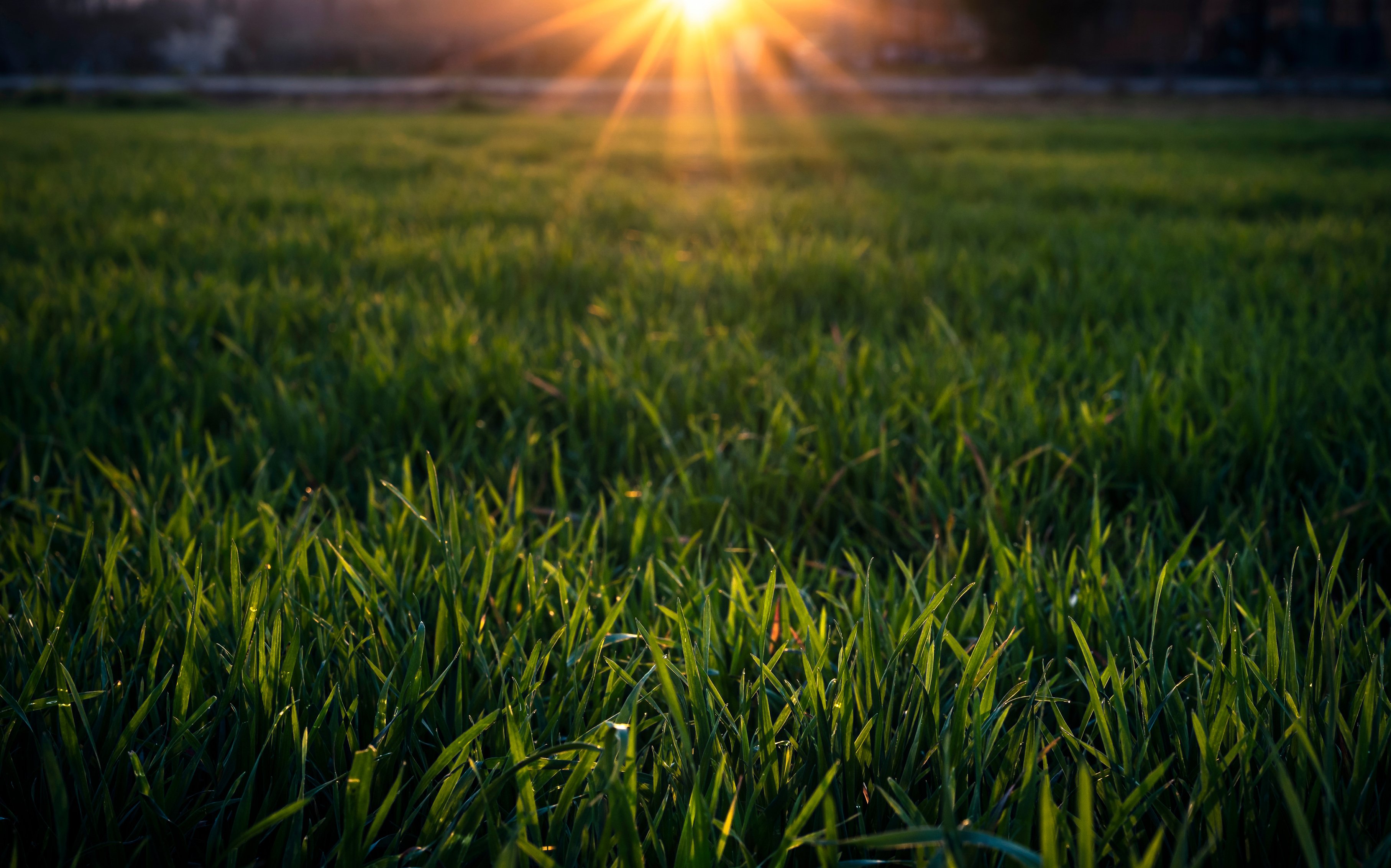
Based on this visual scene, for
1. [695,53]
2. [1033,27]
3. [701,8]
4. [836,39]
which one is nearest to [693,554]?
[1033,27]

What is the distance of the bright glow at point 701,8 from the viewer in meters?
38.7

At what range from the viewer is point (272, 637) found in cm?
69

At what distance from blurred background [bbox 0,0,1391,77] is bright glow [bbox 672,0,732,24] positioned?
3397 millimetres

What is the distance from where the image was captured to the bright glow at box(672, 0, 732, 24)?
127 feet

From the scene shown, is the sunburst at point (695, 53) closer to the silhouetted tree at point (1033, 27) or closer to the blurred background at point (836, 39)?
the blurred background at point (836, 39)

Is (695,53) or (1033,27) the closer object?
(1033,27)

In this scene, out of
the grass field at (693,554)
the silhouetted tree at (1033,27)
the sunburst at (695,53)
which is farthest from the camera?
the silhouetted tree at (1033,27)

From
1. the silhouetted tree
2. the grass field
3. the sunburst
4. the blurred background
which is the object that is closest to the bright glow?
the sunburst

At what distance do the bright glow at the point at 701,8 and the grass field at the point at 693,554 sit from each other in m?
40.8

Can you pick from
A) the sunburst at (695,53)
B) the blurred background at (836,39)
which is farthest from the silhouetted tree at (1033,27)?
the sunburst at (695,53)

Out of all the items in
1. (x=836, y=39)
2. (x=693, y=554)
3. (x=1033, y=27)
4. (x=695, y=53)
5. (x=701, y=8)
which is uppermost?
(x=701, y=8)

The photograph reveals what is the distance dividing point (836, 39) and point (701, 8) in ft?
22.8

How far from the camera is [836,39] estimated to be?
39.4 meters

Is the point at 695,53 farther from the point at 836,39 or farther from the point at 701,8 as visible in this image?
the point at 836,39
